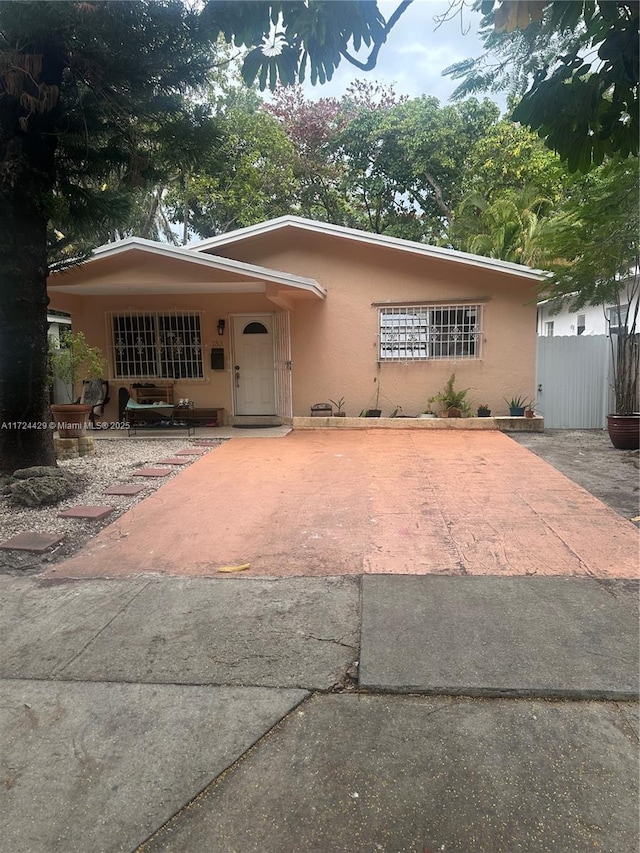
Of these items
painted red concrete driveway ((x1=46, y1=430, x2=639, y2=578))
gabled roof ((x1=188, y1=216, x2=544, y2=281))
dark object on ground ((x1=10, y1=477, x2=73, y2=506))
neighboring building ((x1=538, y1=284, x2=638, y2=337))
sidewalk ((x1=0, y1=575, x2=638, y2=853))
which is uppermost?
gabled roof ((x1=188, y1=216, x2=544, y2=281))

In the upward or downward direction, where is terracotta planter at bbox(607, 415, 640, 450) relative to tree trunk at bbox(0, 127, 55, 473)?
downward

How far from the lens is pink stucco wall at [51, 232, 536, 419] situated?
11.5m

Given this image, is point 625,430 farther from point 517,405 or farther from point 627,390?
point 517,405

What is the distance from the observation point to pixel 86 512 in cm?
583

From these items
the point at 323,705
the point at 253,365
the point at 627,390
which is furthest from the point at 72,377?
the point at 627,390

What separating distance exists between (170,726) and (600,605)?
279cm

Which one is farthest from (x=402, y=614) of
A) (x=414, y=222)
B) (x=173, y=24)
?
(x=414, y=222)

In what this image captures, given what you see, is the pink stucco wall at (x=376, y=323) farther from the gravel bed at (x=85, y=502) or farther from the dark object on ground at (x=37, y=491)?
the dark object on ground at (x=37, y=491)

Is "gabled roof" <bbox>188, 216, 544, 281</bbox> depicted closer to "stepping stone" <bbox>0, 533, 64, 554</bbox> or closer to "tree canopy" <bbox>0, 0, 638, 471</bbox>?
"tree canopy" <bbox>0, 0, 638, 471</bbox>

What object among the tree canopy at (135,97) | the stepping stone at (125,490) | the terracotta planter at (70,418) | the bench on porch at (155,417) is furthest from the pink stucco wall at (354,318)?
the stepping stone at (125,490)

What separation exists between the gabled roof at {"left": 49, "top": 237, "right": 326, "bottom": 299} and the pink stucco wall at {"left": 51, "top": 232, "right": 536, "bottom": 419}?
3.52ft

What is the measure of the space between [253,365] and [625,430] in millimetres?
7377

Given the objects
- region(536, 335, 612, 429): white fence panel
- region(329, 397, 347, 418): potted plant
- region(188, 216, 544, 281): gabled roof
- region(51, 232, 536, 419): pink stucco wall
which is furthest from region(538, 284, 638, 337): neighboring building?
region(329, 397, 347, 418): potted plant

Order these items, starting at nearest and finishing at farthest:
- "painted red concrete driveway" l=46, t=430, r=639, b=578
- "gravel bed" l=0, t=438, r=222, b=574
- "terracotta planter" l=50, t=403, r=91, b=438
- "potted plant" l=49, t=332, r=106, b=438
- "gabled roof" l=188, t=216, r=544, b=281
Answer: "painted red concrete driveway" l=46, t=430, r=639, b=578
"gravel bed" l=0, t=438, r=222, b=574
"potted plant" l=49, t=332, r=106, b=438
"terracotta planter" l=50, t=403, r=91, b=438
"gabled roof" l=188, t=216, r=544, b=281
